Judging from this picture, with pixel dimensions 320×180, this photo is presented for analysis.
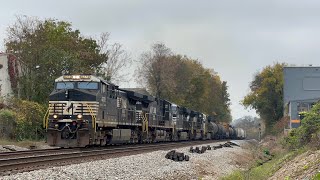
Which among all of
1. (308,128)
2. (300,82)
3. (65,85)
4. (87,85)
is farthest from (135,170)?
(300,82)

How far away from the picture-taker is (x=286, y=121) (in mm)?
52000

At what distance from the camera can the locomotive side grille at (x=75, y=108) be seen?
21547 millimetres

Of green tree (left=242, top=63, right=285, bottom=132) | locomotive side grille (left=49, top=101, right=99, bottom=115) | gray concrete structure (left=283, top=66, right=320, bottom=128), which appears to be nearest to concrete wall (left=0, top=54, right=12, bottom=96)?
locomotive side grille (left=49, top=101, right=99, bottom=115)

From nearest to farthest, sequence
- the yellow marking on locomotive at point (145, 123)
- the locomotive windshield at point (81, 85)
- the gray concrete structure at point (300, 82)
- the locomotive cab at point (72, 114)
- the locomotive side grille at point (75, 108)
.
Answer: the locomotive cab at point (72, 114) < the locomotive side grille at point (75, 108) < the locomotive windshield at point (81, 85) < the yellow marking on locomotive at point (145, 123) < the gray concrete structure at point (300, 82)

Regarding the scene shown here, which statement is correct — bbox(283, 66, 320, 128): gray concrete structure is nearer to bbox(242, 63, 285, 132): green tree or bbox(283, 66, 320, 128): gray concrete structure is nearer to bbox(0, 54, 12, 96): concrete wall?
bbox(242, 63, 285, 132): green tree

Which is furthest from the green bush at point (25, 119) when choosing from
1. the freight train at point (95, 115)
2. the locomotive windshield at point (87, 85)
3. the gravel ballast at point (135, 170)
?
the gravel ballast at point (135, 170)

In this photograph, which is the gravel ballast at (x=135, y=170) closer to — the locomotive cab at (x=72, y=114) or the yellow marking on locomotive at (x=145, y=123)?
the locomotive cab at (x=72, y=114)

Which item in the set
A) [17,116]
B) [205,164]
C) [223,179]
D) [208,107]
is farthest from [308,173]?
[208,107]

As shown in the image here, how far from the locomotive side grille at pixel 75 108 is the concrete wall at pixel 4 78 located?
2159 cm

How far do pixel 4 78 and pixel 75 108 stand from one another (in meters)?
23.5

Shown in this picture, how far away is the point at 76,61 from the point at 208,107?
45748mm

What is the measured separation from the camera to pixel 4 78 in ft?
140

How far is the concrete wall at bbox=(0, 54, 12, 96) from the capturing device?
41.9 meters

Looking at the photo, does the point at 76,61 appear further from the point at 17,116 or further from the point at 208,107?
the point at 208,107
